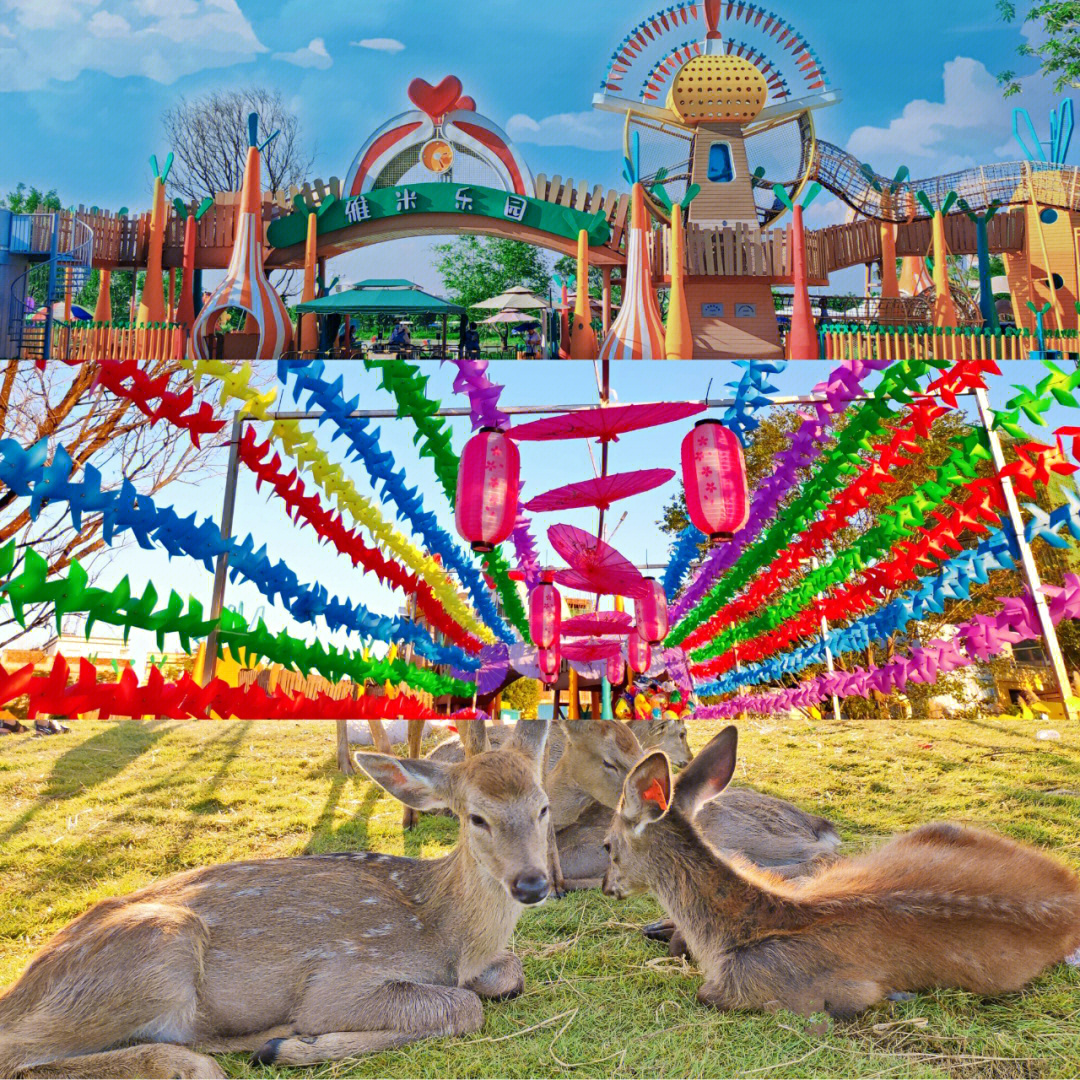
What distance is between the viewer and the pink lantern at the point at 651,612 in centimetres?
291

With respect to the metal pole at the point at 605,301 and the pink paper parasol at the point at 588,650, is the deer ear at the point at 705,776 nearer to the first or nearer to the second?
the pink paper parasol at the point at 588,650

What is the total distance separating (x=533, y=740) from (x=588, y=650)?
0.91m

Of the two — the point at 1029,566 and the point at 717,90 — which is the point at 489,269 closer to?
the point at 717,90

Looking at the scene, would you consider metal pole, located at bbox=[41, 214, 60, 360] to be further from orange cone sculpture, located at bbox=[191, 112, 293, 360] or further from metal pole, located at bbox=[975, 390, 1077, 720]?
metal pole, located at bbox=[975, 390, 1077, 720]

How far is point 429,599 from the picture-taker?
3.16 m

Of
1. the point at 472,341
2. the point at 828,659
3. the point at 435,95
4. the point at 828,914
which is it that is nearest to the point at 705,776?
the point at 828,914

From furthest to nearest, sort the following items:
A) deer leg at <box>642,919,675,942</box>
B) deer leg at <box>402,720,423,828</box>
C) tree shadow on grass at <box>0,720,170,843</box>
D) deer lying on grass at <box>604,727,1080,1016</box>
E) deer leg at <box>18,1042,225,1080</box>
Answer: deer leg at <box>402,720,423,828</box> → tree shadow on grass at <box>0,720,170,843</box> → deer leg at <box>642,919,675,942</box> → deer lying on grass at <box>604,727,1080,1016</box> → deer leg at <box>18,1042,225,1080</box>

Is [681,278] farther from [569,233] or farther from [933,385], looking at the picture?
[933,385]

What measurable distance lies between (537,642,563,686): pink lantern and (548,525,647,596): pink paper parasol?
0.23m

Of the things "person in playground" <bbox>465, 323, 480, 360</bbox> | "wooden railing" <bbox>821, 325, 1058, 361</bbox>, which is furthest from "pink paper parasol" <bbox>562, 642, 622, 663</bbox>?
"wooden railing" <bbox>821, 325, 1058, 361</bbox>

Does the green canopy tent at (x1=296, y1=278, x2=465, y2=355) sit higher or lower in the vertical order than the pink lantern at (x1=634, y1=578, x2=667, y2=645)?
higher

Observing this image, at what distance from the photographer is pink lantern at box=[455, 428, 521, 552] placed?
100 inches

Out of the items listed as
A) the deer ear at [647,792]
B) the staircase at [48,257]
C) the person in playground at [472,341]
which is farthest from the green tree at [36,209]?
the deer ear at [647,792]

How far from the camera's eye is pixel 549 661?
301cm
